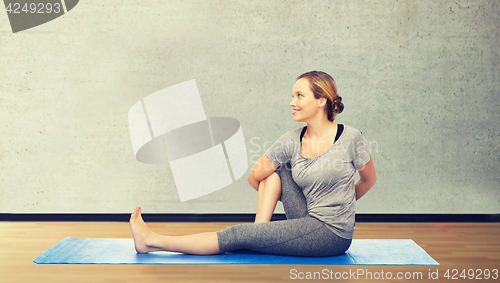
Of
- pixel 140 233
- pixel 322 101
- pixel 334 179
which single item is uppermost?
pixel 322 101

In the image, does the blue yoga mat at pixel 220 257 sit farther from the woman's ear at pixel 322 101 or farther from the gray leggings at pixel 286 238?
the woman's ear at pixel 322 101

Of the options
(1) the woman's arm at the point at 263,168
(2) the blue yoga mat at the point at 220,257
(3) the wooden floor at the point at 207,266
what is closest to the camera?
(3) the wooden floor at the point at 207,266

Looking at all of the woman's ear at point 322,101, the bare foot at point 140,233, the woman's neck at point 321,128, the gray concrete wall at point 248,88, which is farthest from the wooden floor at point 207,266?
the woman's ear at point 322,101

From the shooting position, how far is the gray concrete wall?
9.40ft

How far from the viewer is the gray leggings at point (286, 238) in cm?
179

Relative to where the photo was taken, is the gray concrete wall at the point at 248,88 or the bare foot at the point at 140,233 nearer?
the bare foot at the point at 140,233

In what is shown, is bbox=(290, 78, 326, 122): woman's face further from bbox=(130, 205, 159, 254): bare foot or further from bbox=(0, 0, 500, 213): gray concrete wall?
bbox=(0, 0, 500, 213): gray concrete wall

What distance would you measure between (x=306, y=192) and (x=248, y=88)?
1.25 m

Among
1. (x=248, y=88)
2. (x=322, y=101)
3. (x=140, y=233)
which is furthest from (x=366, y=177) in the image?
(x=248, y=88)

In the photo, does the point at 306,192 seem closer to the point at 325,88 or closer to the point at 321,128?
the point at 321,128

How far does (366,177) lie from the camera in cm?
196

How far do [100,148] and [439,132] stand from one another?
2540 mm

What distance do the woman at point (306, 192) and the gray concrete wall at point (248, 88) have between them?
1.02 meters

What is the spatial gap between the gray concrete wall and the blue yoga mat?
90cm
